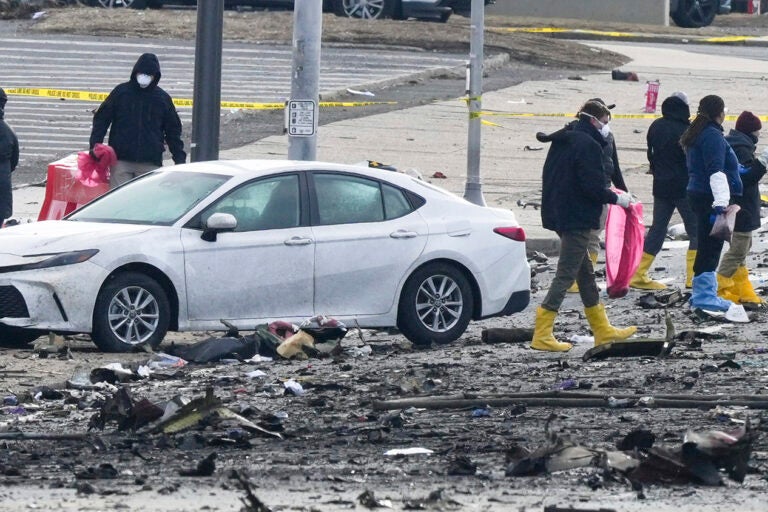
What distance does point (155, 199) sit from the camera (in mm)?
12047

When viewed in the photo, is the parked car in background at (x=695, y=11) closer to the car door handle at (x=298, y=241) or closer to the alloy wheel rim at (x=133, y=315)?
the car door handle at (x=298, y=241)

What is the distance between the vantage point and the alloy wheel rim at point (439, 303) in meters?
12.4

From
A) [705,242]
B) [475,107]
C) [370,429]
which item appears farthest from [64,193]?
[370,429]

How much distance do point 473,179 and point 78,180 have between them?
557 centimetres

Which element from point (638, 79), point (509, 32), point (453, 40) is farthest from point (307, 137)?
point (509, 32)

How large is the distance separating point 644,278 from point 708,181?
170 cm

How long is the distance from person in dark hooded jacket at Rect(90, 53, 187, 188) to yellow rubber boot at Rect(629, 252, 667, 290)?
3.95m

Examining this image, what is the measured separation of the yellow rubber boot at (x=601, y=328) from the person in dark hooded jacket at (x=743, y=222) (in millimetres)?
2125

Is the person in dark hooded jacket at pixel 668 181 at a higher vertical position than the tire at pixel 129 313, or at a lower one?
higher

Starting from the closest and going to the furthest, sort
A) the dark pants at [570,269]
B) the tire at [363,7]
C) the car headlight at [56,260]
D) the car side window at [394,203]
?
the car headlight at [56,260]
the dark pants at [570,269]
the car side window at [394,203]
the tire at [363,7]

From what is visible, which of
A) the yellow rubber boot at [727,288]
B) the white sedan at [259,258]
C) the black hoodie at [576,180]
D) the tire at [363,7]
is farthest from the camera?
the tire at [363,7]

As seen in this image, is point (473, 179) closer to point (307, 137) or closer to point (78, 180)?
point (307, 137)

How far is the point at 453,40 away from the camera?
31.9m

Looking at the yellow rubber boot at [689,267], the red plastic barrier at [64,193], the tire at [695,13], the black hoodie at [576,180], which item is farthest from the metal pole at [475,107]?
the tire at [695,13]
